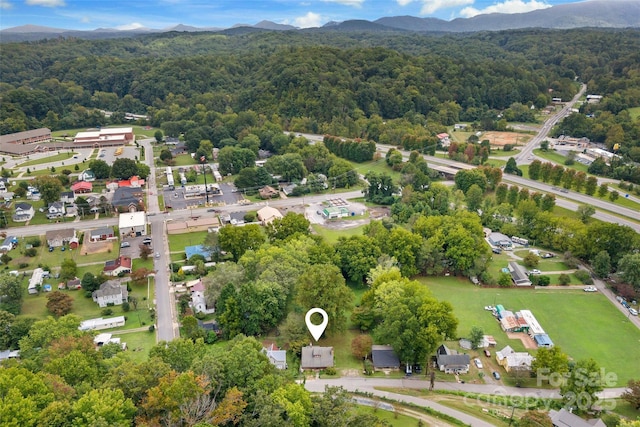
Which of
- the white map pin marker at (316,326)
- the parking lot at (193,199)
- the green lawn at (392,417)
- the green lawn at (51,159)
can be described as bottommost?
the green lawn at (51,159)

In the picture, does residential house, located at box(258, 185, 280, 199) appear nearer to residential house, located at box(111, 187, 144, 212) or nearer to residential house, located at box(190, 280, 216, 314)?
residential house, located at box(111, 187, 144, 212)

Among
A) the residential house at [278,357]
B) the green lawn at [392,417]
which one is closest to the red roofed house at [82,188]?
the residential house at [278,357]

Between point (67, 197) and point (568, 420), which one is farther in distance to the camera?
point (67, 197)

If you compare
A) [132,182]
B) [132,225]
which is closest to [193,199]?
[132,182]

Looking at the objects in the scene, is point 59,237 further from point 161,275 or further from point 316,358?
point 316,358

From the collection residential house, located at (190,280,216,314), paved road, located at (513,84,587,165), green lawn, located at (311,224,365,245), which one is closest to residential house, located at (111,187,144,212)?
residential house, located at (190,280,216,314)

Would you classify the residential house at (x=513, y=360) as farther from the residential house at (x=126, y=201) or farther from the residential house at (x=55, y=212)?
the residential house at (x=55, y=212)
